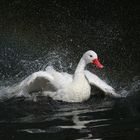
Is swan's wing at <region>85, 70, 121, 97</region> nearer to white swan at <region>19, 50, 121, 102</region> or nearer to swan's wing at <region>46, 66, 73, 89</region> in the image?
white swan at <region>19, 50, 121, 102</region>

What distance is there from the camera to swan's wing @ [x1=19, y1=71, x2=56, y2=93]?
10.7 meters

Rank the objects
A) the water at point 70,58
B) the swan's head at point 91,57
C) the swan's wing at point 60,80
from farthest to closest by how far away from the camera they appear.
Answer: the swan's head at point 91,57 → the swan's wing at point 60,80 → the water at point 70,58

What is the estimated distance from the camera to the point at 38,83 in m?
11.0

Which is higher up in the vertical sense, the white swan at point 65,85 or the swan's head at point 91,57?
the swan's head at point 91,57

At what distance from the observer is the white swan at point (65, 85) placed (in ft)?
35.0

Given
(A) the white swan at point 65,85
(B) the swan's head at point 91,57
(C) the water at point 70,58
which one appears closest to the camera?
(C) the water at point 70,58

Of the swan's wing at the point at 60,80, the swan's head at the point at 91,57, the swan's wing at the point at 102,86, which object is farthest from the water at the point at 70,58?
the swan's head at the point at 91,57

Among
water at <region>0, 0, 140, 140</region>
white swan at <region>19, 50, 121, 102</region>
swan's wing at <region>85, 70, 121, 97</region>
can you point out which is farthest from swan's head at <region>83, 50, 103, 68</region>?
water at <region>0, 0, 140, 140</region>

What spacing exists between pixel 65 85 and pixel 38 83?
508 mm

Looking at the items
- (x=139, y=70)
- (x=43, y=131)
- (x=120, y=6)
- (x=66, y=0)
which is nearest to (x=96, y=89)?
(x=139, y=70)

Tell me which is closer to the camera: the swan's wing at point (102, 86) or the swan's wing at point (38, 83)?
the swan's wing at point (38, 83)

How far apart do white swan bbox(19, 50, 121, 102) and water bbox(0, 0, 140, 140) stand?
20cm

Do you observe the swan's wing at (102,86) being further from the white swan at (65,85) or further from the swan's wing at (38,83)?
the swan's wing at (38,83)

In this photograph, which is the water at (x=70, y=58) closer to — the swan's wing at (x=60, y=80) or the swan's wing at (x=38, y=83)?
the swan's wing at (x=38, y=83)
